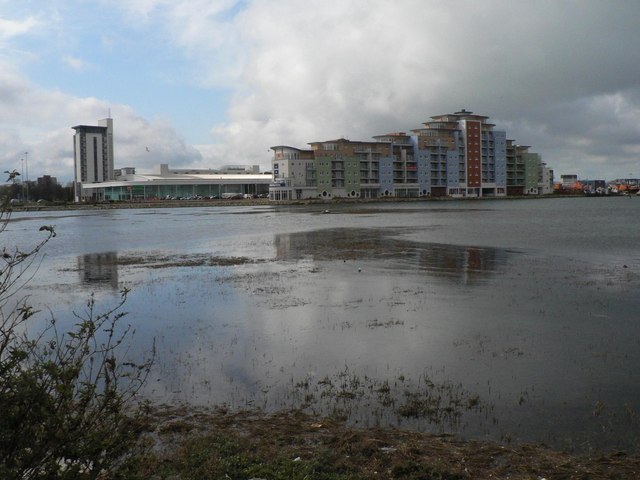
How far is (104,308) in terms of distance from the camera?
61.4ft

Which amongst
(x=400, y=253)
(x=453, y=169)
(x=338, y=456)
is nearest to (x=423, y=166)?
(x=453, y=169)

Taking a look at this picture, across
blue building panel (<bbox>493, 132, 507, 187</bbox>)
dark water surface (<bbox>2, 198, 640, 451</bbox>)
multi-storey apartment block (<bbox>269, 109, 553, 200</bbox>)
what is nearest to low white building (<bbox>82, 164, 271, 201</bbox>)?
multi-storey apartment block (<bbox>269, 109, 553, 200</bbox>)

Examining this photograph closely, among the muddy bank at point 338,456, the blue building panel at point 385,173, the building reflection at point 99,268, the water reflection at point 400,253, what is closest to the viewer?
the muddy bank at point 338,456

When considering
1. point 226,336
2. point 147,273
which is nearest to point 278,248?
point 147,273

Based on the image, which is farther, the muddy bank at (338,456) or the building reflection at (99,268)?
the building reflection at (99,268)

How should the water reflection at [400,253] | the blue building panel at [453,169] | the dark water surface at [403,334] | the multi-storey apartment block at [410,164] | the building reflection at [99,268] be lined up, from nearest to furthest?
the dark water surface at [403,334]
the building reflection at [99,268]
the water reflection at [400,253]
the multi-storey apartment block at [410,164]
the blue building panel at [453,169]

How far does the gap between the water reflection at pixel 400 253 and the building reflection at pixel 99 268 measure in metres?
9.38

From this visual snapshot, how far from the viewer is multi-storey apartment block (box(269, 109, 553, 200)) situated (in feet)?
504

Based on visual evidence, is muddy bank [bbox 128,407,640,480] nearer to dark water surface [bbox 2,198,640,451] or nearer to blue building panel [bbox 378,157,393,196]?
dark water surface [bbox 2,198,640,451]

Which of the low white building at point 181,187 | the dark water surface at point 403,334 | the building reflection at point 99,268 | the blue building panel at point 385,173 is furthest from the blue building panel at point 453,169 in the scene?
the building reflection at point 99,268

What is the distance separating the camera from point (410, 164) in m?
164

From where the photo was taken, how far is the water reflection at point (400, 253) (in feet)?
86.6

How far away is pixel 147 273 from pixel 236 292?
26.1 feet

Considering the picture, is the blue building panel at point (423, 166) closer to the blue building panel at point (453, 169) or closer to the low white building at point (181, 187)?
the blue building panel at point (453, 169)
